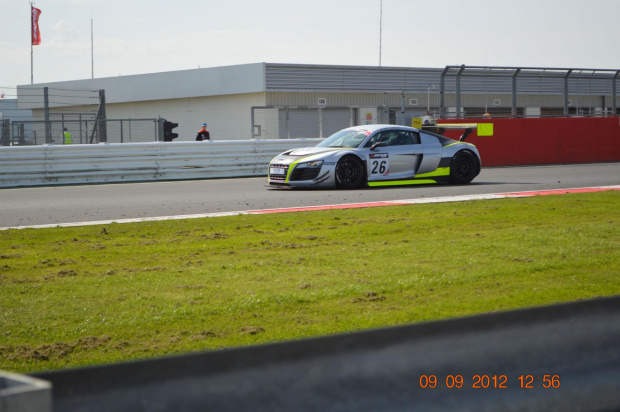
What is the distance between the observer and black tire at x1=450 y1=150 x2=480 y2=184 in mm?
15961

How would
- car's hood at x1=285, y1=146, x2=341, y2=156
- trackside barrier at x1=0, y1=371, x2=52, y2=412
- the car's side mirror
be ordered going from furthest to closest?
1. the car's side mirror
2. car's hood at x1=285, y1=146, x2=341, y2=156
3. trackside barrier at x1=0, y1=371, x2=52, y2=412

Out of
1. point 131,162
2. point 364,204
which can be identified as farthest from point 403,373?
point 131,162

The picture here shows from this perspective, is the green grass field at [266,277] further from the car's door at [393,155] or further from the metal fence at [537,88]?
the metal fence at [537,88]

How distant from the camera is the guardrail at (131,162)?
59.1ft

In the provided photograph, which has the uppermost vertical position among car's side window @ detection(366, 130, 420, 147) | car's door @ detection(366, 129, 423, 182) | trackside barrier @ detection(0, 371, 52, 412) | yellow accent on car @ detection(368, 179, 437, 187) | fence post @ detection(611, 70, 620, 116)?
fence post @ detection(611, 70, 620, 116)

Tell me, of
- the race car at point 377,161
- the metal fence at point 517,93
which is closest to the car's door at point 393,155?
the race car at point 377,161

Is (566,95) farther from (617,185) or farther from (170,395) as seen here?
(170,395)

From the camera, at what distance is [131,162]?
19.1 meters

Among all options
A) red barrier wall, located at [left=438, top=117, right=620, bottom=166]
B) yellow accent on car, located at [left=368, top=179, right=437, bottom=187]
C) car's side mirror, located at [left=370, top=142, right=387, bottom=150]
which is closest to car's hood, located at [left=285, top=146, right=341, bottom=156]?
car's side mirror, located at [left=370, top=142, right=387, bottom=150]

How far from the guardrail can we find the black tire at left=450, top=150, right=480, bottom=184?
6468mm

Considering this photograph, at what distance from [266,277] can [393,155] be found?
9.37m

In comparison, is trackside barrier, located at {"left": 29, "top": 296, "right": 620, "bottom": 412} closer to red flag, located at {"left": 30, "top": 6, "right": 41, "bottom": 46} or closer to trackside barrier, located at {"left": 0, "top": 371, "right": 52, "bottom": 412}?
trackside barrier, located at {"left": 0, "top": 371, "right": 52, "bottom": 412}

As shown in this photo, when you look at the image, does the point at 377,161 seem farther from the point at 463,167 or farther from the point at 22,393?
the point at 22,393

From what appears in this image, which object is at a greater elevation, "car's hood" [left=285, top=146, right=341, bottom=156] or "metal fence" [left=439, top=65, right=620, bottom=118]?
"metal fence" [left=439, top=65, right=620, bottom=118]
